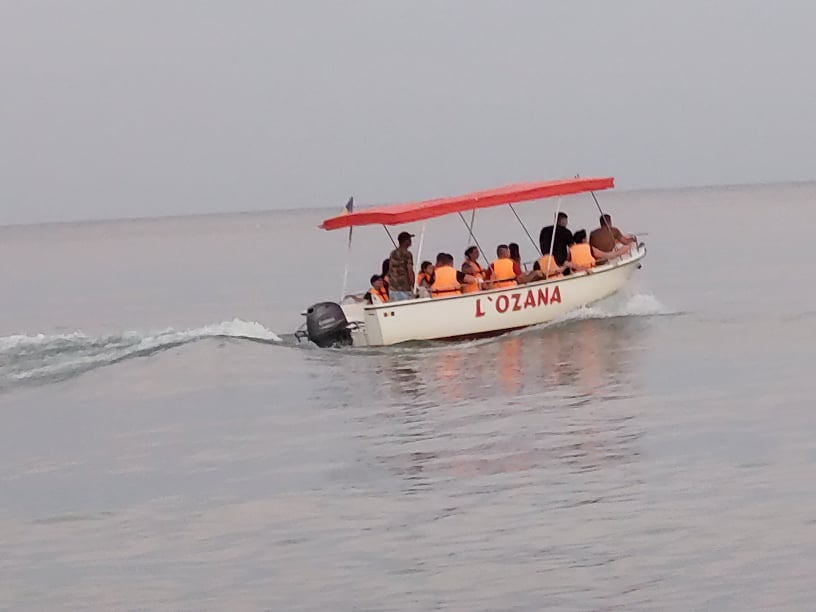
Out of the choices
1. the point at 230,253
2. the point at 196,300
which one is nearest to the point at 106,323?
the point at 196,300

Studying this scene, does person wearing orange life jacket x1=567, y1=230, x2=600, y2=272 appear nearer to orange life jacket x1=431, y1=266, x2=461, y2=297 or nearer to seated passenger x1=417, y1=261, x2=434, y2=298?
seated passenger x1=417, y1=261, x2=434, y2=298

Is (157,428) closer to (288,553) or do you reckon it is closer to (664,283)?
(288,553)

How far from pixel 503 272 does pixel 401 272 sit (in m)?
1.59

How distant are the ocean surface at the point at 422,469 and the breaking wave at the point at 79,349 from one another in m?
0.08

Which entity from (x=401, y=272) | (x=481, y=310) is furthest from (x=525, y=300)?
(x=401, y=272)

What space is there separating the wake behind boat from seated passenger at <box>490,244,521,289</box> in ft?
0.25

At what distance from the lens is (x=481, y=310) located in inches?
885

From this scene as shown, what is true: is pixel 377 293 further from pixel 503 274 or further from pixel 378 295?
pixel 503 274

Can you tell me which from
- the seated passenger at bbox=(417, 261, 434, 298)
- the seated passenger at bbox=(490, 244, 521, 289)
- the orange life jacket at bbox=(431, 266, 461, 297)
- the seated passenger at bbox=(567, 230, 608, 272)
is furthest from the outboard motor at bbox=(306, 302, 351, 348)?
the seated passenger at bbox=(567, 230, 608, 272)

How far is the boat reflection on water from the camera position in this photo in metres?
14.0

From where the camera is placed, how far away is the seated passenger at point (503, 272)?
74.7 feet

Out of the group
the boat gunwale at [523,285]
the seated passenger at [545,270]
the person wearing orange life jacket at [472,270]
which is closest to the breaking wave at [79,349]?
the person wearing orange life jacket at [472,270]

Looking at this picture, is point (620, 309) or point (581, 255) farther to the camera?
point (620, 309)

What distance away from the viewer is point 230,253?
95688mm
